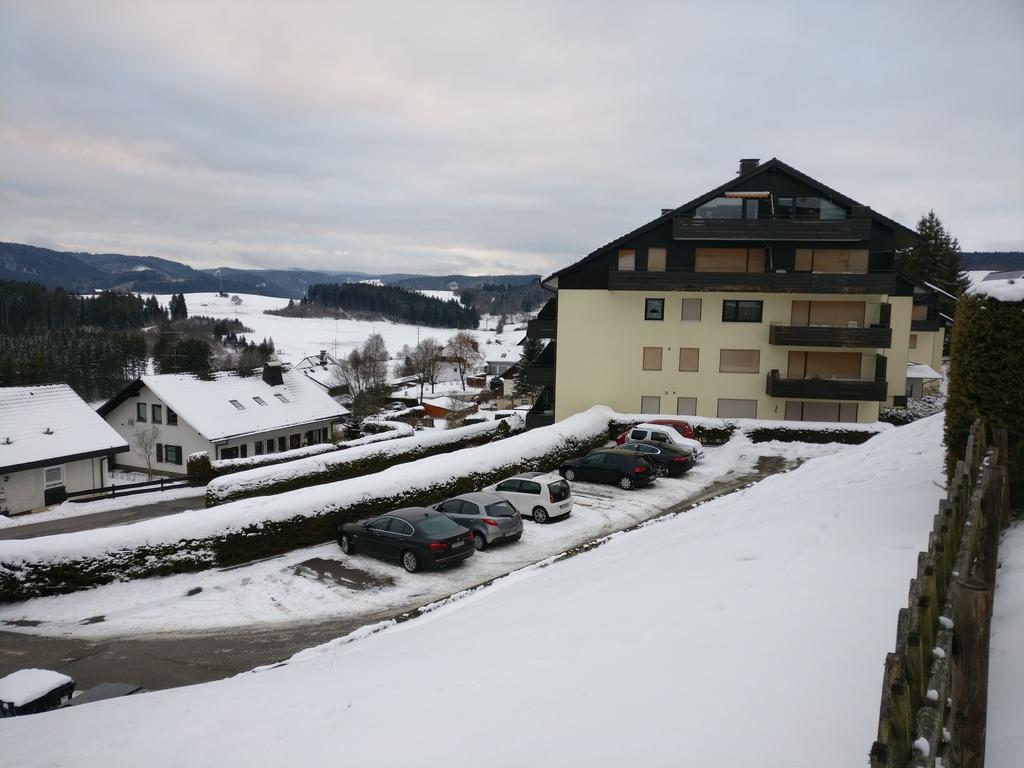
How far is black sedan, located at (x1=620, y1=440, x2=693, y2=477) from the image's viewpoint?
25688 millimetres

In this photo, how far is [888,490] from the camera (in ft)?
→ 35.7

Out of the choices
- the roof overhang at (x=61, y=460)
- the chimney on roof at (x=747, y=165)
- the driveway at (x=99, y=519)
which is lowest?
the driveway at (x=99, y=519)

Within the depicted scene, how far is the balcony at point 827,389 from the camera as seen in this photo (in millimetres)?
32188

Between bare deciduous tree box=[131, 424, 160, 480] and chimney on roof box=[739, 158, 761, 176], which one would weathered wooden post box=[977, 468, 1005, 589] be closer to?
chimney on roof box=[739, 158, 761, 176]

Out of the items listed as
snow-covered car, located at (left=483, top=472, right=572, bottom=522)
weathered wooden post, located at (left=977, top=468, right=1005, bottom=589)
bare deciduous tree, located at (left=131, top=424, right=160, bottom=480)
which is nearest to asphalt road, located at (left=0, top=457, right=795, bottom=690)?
snow-covered car, located at (left=483, top=472, right=572, bottom=522)

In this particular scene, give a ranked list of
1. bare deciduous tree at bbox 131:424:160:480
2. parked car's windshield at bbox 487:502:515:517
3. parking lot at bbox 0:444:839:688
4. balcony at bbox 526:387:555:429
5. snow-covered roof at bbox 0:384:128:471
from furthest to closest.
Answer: bare deciduous tree at bbox 131:424:160:480
balcony at bbox 526:387:555:429
snow-covered roof at bbox 0:384:128:471
parked car's windshield at bbox 487:502:515:517
parking lot at bbox 0:444:839:688

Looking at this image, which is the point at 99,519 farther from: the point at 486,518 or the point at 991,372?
the point at 991,372

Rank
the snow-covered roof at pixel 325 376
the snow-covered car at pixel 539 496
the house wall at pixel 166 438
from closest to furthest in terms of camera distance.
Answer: the snow-covered car at pixel 539 496
the house wall at pixel 166 438
the snow-covered roof at pixel 325 376

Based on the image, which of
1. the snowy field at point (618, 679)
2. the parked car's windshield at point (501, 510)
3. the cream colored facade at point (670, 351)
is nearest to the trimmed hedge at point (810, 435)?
the cream colored facade at point (670, 351)

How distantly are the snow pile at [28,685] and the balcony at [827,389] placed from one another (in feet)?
105

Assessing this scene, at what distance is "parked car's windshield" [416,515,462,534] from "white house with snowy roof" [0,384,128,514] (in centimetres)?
2687

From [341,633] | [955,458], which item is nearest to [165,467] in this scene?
[341,633]

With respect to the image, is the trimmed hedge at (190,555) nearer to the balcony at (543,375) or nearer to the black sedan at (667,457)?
the black sedan at (667,457)

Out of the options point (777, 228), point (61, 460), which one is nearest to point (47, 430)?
point (61, 460)
